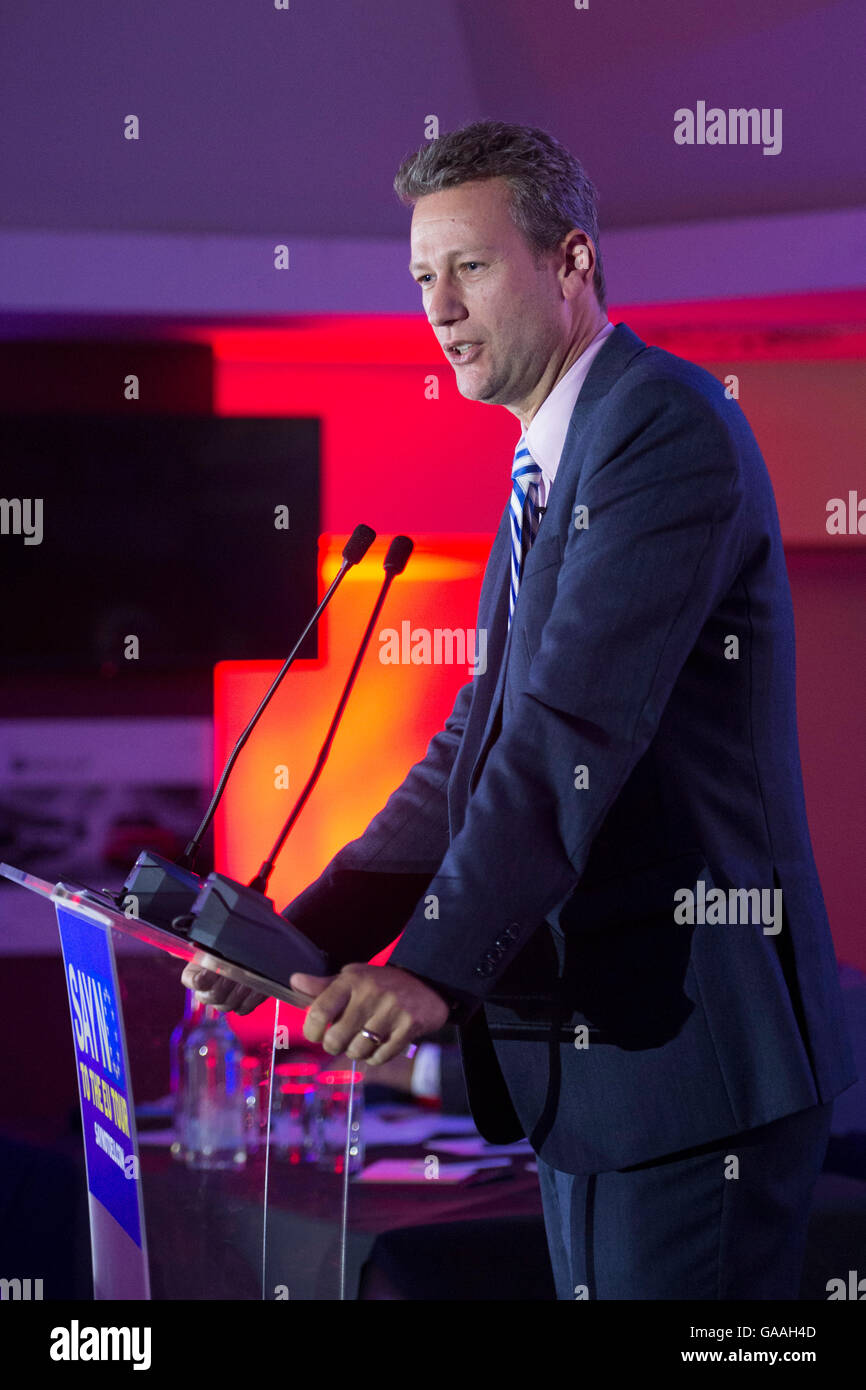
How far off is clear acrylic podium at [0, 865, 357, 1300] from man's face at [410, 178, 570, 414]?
0.77 meters

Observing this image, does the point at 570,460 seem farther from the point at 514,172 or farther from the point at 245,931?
the point at 245,931

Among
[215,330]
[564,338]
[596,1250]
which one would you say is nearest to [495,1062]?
[596,1250]

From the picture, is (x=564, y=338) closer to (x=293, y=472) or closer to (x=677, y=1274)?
(x=677, y=1274)

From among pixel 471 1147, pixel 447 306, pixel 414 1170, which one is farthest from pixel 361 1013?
pixel 471 1147

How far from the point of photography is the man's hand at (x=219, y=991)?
55.9 inches

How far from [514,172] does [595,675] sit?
2.25ft

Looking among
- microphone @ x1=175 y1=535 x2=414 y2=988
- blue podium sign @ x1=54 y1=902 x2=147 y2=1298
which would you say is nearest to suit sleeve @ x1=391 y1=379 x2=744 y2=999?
microphone @ x1=175 y1=535 x2=414 y2=988

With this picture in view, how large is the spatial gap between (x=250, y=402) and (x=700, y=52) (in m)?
1.74

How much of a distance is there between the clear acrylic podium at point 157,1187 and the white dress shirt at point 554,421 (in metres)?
0.68

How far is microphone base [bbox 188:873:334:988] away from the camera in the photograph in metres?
1.14

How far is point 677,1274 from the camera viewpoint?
128cm

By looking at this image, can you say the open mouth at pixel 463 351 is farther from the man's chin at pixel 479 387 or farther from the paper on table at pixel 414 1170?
the paper on table at pixel 414 1170

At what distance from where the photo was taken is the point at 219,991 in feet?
4.78

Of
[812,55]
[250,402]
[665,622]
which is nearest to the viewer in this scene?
[665,622]
